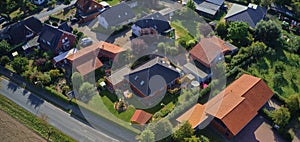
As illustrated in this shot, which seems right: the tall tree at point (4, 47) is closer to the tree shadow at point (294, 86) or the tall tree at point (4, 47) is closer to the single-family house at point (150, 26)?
the single-family house at point (150, 26)

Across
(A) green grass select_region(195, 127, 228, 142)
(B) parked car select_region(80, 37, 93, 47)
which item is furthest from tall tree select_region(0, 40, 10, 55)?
(A) green grass select_region(195, 127, 228, 142)

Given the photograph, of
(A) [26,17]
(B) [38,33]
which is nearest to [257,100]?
(B) [38,33]

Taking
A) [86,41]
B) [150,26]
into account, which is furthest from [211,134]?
[86,41]

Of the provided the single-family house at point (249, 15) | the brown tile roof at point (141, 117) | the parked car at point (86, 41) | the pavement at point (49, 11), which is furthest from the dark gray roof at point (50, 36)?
the single-family house at point (249, 15)

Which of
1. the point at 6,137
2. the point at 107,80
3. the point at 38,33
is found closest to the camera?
the point at 6,137

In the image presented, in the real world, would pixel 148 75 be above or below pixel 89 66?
above

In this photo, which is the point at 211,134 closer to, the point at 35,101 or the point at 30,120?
the point at 30,120

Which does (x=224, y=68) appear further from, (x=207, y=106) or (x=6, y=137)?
(x=6, y=137)
